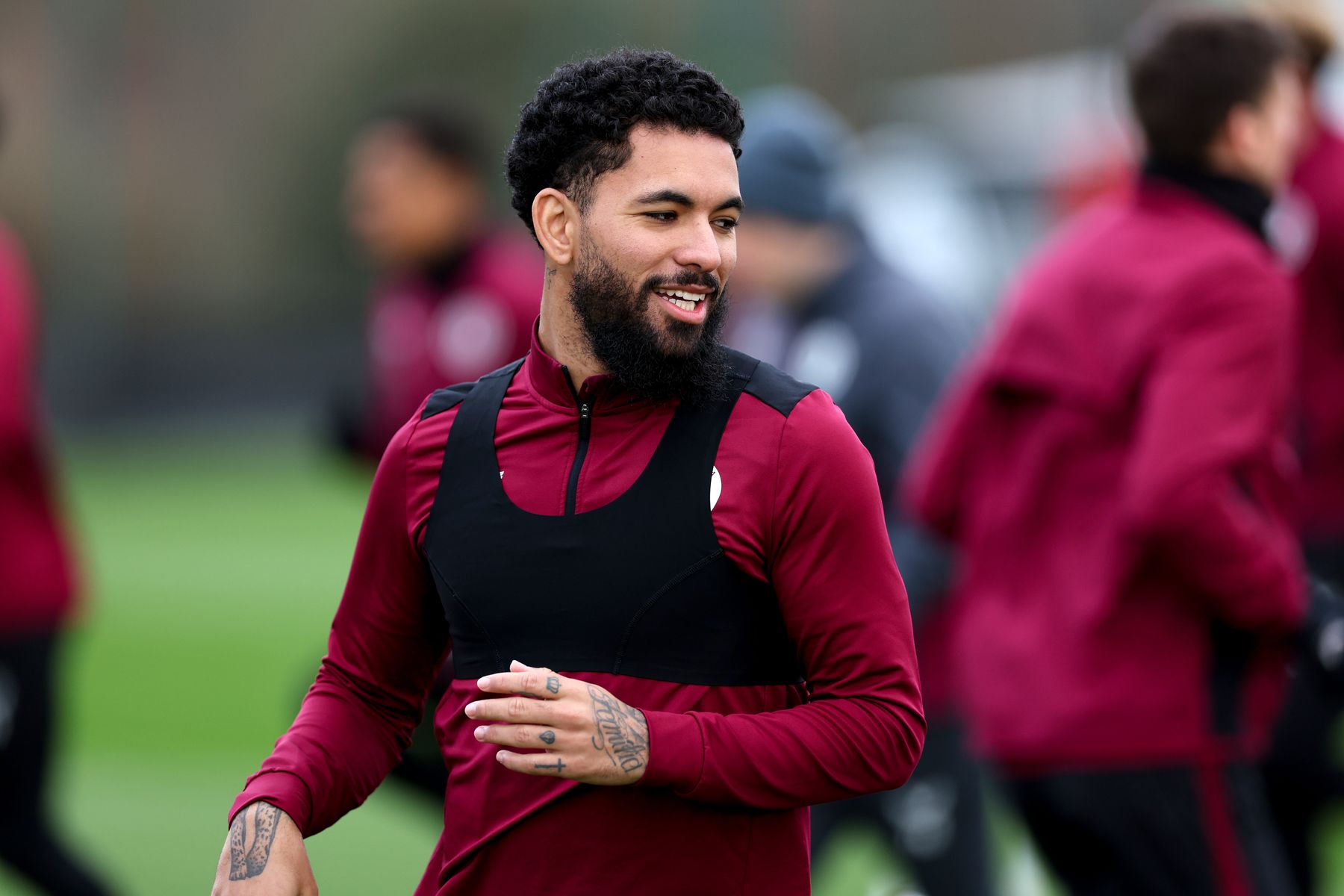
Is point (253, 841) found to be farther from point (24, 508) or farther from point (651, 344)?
point (24, 508)

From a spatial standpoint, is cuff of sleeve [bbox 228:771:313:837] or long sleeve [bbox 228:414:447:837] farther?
long sleeve [bbox 228:414:447:837]

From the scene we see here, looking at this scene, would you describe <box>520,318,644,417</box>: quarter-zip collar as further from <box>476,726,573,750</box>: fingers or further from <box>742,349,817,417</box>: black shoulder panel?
<box>476,726,573,750</box>: fingers

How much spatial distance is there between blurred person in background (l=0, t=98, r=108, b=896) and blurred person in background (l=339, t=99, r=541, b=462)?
139cm

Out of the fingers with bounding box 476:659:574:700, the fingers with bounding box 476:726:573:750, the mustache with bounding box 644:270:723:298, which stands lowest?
the fingers with bounding box 476:726:573:750

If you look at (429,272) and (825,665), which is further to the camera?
(429,272)

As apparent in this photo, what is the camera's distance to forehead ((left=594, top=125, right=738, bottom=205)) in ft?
8.72

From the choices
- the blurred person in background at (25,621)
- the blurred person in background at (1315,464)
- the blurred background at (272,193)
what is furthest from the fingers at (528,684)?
the blurred background at (272,193)

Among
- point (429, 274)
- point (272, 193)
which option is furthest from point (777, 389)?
point (272, 193)

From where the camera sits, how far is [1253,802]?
398 cm

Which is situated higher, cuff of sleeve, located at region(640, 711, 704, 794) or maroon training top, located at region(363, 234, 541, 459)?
cuff of sleeve, located at region(640, 711, 704, 794)

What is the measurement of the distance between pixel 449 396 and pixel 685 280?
45 cm

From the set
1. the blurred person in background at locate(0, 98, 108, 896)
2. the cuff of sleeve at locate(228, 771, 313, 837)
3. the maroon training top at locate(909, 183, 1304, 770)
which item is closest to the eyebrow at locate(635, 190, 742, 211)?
the cuff of sleeve at locate(228, 771, 313, 837)

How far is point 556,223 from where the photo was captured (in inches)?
110

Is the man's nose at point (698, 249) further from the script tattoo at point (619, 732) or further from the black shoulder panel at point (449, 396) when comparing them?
the script tattoo at point (619, 732)
